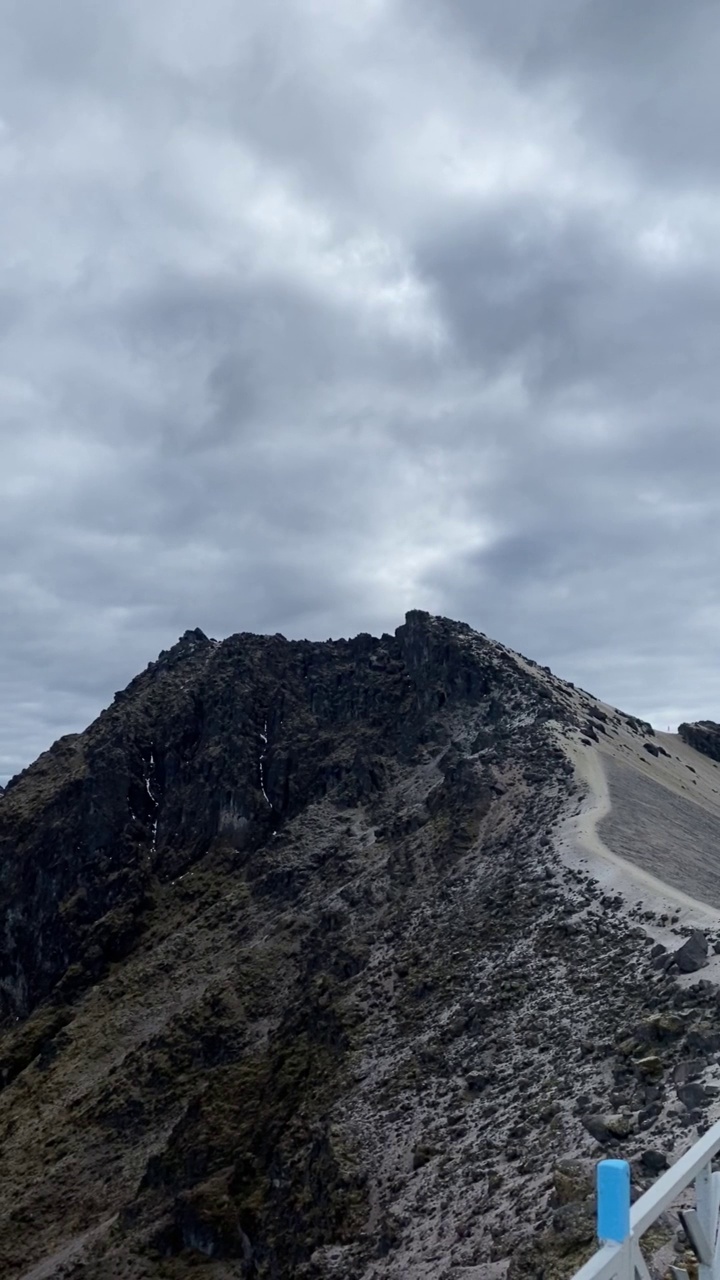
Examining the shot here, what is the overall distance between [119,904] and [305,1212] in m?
49.6

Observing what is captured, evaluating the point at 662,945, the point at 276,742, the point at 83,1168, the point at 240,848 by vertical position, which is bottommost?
the point at 83,1168

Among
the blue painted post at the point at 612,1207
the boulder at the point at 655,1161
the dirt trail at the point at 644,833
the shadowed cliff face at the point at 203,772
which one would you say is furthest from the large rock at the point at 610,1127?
the shadowed cliff face at the point at 203,772

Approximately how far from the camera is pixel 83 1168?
53312 mm

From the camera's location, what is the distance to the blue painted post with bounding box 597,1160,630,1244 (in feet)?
16.0

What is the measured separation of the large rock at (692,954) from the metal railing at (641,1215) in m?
23.1

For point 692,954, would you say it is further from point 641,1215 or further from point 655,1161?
point 641,1215

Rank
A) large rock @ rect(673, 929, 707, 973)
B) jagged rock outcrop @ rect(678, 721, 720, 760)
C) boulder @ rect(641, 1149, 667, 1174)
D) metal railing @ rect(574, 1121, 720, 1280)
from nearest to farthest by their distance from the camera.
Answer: metal railing @ rect(574, 1121, 720, 1280)
boulder @ rect(641, 1149, 667, 1174)
large rock @ rect(673, 929, 707, 973)
jagged rock outcrop @ rect(678, 721, 720, 760)

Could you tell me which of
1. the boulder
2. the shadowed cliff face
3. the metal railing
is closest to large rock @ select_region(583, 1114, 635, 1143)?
the boulder

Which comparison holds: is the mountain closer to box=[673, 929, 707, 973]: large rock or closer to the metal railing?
box=[673, 929, 707, 973]: large rock

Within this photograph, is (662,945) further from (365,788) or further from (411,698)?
(411,698)

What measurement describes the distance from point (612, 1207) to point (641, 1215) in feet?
1.08

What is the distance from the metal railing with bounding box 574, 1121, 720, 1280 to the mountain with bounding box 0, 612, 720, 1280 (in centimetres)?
1045

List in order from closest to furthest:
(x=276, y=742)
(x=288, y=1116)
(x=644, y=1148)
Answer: (x=644, y=1148)
(x=288, y=1116)
(x=276, y=742)

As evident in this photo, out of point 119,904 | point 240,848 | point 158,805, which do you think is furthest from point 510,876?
point 158,805
